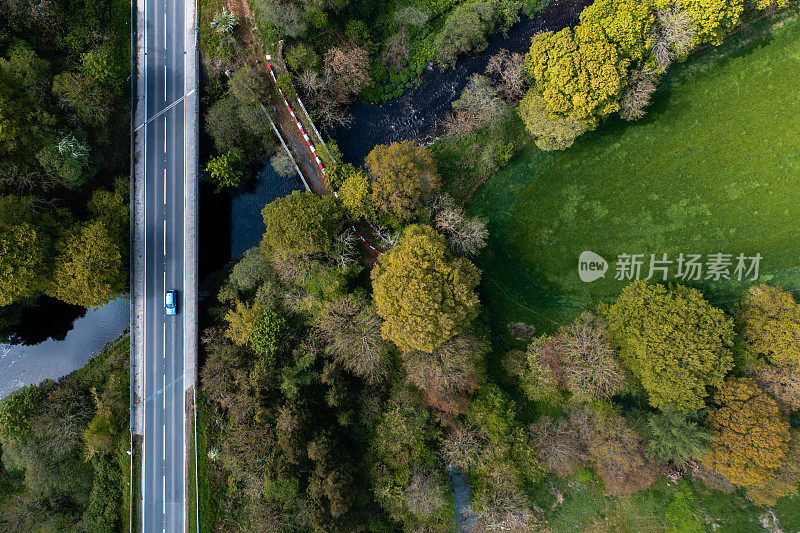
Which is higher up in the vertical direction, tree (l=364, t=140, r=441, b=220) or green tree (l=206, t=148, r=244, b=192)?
green tree (l=206, t=148, r=244, b=192)

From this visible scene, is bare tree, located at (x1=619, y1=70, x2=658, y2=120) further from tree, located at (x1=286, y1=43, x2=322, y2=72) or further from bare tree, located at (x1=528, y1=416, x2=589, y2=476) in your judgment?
bare tree, located at (x1=528, y1=416, x2=589, y2=476)

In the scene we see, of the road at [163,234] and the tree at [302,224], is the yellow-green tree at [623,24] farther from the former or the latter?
the road at [163,234]

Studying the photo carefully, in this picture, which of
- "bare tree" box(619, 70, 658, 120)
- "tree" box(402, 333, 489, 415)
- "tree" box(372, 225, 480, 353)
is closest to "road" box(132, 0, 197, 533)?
"tree" box(372, 225, 480, 353)

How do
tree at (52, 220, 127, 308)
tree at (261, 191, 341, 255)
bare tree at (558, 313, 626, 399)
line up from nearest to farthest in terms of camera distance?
tree at (261, 191, 341, 255) < bare tree at (558, 313, 626, 399) < tree at (52, 220, 127, 308)

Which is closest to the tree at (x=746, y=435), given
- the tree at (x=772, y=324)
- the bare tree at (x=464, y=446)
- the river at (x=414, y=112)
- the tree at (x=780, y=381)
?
the tree at (x=780, y=381)

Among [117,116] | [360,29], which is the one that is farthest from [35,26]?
[360,29]

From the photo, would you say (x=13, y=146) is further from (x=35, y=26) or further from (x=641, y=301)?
(x=641, y=301)

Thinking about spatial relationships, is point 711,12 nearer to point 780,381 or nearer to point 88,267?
point 780,381
